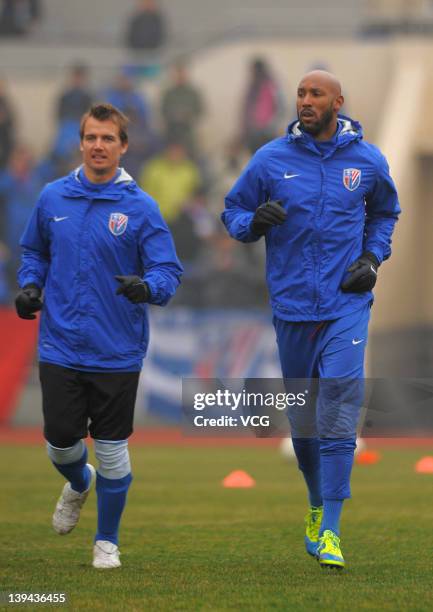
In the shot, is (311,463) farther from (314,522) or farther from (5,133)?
(5,133)

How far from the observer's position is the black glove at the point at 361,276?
6.82 meters

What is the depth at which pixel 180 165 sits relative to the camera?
21391mm

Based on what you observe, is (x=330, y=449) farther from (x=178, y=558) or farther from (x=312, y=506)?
(x=178, y=558)

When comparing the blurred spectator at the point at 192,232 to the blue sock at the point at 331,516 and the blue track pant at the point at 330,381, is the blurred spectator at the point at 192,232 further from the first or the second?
the blue sock at the point at 331,516

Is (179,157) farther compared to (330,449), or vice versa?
(179,157)

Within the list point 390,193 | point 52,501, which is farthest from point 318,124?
point 52,501

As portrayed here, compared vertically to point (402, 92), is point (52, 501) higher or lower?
lower

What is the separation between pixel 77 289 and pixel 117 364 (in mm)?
409

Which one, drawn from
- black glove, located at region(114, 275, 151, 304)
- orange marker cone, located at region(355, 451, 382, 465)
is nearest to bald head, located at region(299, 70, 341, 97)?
black glove, located at region(114, 275, 151, 304)

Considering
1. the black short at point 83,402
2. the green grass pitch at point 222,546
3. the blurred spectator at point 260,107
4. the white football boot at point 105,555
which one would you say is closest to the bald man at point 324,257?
the green grass pitch at point 222,546

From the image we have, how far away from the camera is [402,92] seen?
899 inches

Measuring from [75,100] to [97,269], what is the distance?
52.4 ft

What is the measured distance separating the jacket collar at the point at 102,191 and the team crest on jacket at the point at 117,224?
101 millimetres

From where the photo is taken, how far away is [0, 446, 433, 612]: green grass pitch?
6.14 m
